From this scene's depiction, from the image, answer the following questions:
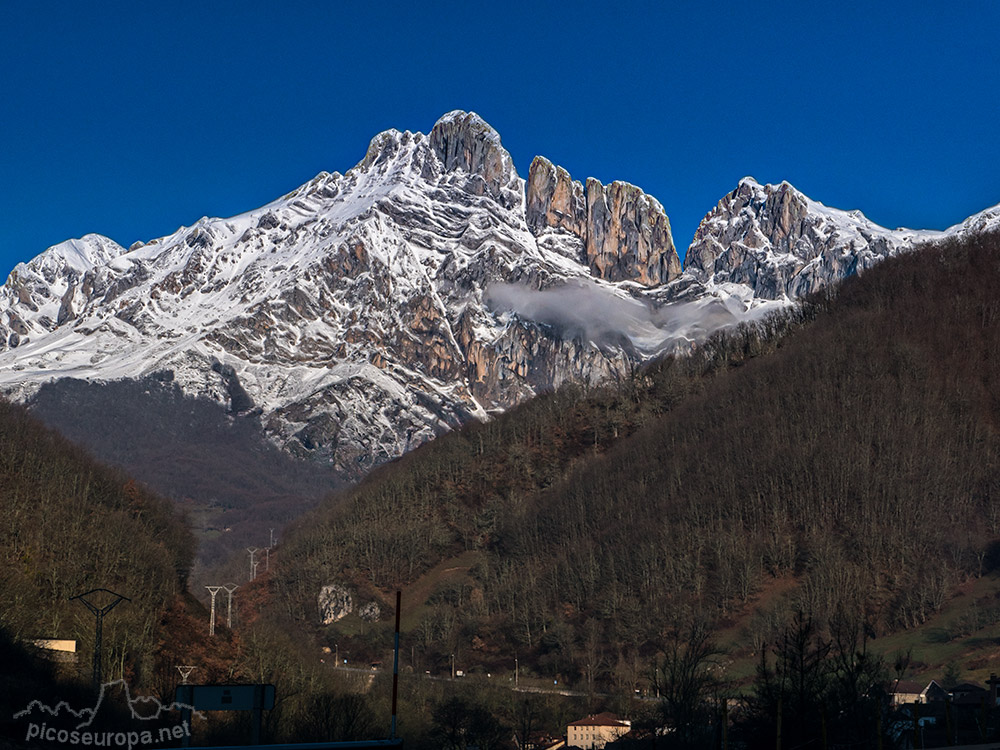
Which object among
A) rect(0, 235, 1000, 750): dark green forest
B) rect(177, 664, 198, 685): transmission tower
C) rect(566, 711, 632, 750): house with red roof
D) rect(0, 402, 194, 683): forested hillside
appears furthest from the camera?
rect(566, 711, 632, 750): house with red roof

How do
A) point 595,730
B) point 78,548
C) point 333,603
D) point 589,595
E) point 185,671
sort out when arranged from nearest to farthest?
point 185,671
point 595,730
point 78,548
point 589,595
point 333,603

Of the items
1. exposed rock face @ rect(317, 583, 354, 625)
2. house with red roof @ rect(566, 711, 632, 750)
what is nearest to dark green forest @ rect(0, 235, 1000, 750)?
exposed rock face @ rect(317, 583, 354, 625)

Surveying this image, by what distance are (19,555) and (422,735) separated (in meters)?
40.5

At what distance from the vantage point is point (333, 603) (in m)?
196

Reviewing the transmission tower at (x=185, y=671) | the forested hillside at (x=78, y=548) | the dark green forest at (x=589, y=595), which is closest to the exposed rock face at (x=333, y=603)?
the dark green forest at (x=589, y=595)

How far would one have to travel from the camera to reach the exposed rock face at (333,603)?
194125 mm

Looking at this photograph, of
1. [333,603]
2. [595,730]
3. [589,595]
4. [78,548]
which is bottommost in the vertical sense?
[595,730]

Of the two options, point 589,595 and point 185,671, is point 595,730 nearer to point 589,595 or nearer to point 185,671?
point 185,671

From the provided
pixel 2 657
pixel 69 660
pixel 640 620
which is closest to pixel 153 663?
pixel 69 660

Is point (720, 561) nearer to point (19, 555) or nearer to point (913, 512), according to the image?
point (913, 512)

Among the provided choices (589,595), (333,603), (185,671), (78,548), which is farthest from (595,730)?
(333,603)

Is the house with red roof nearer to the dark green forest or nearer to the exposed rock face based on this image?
the dark green forest

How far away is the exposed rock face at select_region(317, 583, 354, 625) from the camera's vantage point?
194 meters

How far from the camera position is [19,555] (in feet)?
377
